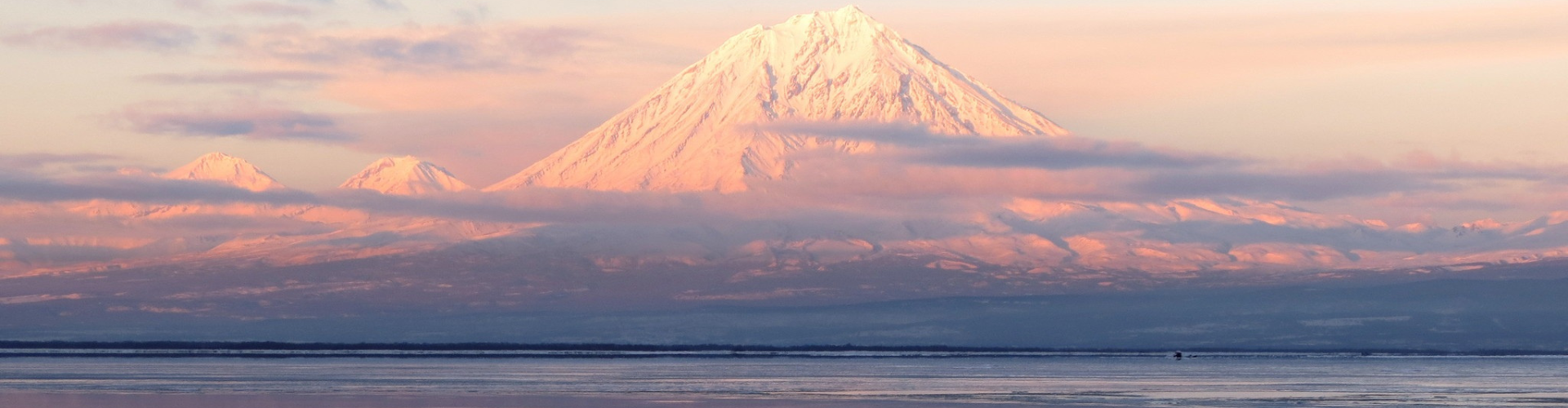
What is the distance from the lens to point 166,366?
159m

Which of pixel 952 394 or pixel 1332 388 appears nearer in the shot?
pixel 952 394

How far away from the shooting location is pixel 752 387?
10488 cm

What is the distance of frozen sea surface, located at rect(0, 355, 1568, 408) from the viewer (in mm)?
85750

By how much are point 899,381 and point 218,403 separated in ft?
145

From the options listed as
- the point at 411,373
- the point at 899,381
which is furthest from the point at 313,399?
the point at 411,373

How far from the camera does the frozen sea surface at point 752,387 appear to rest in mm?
85750

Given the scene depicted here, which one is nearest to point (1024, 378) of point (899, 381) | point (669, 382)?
point (899, 381)

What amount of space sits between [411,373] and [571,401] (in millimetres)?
49405

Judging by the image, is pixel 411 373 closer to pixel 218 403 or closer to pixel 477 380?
pixel 477 380

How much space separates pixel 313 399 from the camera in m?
85.1

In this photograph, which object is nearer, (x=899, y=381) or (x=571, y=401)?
(x=571, y=401)

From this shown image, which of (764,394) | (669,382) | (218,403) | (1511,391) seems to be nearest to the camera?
(218,403)

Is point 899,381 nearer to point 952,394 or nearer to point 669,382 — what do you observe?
point 669,382

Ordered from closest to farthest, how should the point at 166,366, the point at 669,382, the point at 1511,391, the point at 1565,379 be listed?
1. the point at 1511,391
2. the point at 669,382
3. the point at 1565,379
4. the point at 166,366
